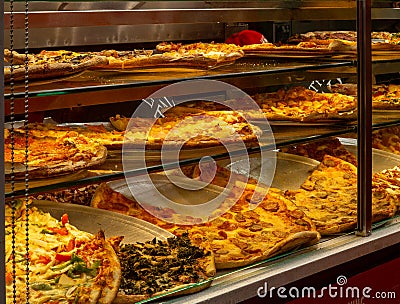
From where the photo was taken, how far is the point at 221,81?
11.2 ft

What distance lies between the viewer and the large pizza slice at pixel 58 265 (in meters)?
2.42

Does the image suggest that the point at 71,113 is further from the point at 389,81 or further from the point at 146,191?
the point at 389,81

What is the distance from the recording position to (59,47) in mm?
3980

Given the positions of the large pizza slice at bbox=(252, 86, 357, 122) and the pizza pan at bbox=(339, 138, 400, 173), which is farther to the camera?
the pizza pan at bbox=(339, 138, 400, 173)

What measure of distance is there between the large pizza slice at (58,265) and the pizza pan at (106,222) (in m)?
0.22

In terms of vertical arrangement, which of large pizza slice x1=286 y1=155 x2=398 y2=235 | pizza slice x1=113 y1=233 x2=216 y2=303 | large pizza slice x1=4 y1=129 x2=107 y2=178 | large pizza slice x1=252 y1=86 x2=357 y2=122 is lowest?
pizza slice x1=113 y1=233 x2=216 y2=303

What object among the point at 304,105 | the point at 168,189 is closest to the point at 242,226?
the point at 168,189

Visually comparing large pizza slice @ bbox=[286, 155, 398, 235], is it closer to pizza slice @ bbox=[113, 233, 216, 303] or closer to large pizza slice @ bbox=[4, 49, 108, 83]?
pizza slice @ bbox=[113, 233, 216, 303]
